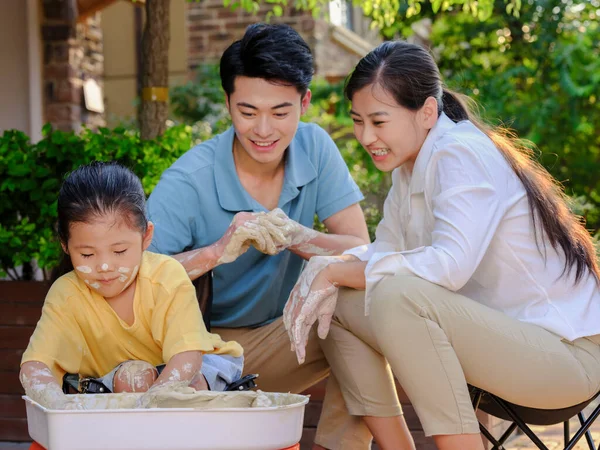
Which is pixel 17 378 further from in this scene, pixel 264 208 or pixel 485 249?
pixel 485 249

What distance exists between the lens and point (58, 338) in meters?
2.08

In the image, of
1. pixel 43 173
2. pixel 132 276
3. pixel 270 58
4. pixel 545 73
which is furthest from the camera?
pixel 545 73

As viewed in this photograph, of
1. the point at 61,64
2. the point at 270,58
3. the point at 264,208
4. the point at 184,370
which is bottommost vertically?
the point at 61,64

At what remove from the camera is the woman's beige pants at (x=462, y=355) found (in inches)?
78.4

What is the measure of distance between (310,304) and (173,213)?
584mm

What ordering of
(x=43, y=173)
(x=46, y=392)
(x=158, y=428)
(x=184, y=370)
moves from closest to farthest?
(x=158, y=428), (x=46, y=392), (x=184, y=370), (x=43, y=173)

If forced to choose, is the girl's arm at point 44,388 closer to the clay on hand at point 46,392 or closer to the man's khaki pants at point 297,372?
the clay on hand at point 46,392

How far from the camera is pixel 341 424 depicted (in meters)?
2.38

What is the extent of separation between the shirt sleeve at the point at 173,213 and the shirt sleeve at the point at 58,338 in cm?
43

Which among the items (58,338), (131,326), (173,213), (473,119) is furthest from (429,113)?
(58,338)

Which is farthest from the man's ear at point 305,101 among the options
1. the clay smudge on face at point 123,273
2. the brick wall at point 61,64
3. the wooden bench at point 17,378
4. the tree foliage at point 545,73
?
the tree foliage at point 545,73

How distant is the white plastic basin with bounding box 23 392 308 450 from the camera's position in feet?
5.43

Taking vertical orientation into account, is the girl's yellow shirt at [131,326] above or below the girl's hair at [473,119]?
below

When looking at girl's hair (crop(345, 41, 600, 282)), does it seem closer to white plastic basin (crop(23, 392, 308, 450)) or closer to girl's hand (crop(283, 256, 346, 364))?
girl's hand (crop(283, 256, 346, 364))
